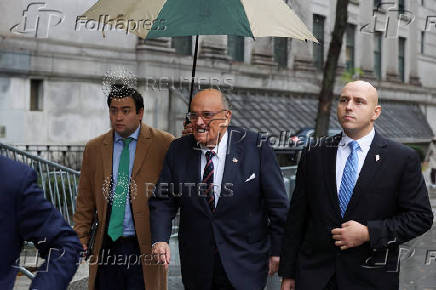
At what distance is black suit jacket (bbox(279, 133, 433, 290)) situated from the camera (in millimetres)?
4391

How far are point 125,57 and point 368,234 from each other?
19.0m

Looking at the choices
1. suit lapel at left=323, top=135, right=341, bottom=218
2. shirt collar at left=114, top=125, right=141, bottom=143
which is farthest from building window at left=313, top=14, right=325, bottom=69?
suit lapel at left=323, top=135, right=341, bottom=218

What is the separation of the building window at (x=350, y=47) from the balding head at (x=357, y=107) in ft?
103

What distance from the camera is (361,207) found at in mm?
4449

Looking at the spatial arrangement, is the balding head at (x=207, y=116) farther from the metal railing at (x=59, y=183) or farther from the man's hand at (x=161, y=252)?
the metal railing at (x=59, y=183)

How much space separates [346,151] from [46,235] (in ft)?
7.33

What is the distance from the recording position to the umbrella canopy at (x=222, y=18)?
5676 mm

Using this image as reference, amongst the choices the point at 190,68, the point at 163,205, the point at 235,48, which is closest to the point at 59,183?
the point at 163,205

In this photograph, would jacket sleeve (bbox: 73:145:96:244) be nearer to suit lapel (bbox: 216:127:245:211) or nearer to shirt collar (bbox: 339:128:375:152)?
suit lapel (bbox: 216:127:245:211)

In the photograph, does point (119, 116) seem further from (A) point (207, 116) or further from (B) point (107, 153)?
(A) point (207, 116)

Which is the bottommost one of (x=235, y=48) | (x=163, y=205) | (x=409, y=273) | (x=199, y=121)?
(x=409, y=273)

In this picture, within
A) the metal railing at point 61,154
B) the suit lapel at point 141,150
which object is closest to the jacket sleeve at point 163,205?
the suit lapel at point 141,150

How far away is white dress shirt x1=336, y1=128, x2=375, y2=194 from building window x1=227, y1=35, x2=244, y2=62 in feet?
76.9

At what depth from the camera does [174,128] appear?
2416 centimetres
